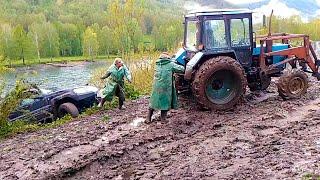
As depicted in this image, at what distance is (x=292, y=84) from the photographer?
1128 cm

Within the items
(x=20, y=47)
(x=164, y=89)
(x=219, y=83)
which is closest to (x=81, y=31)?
(x=20, y=47)

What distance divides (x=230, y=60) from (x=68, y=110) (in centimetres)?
505

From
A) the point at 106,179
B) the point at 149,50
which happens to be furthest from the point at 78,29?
the point at 106,179

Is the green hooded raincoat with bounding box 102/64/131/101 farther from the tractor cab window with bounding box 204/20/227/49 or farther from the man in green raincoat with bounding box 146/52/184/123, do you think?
the tractor cab window with bounding box 204/20/227/49

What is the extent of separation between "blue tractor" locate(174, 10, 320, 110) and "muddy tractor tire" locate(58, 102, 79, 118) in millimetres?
3322

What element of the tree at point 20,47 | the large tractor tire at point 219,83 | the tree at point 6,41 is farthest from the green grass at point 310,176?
the tree at point 20,47

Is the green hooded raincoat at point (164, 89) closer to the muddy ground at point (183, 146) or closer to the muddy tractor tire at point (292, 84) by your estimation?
the muddy ground at point (183, 146)

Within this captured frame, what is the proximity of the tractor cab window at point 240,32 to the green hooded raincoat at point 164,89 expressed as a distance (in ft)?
5.89

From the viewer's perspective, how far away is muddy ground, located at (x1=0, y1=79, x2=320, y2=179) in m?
6.85

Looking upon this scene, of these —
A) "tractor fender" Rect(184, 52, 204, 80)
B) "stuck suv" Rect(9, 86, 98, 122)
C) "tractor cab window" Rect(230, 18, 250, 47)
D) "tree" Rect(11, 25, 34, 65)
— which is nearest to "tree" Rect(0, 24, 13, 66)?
"tree" Rect(11, 25, 34, 65)

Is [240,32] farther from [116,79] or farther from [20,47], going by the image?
[20,47]

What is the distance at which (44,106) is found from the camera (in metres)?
13.0

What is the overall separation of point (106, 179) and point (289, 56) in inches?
261

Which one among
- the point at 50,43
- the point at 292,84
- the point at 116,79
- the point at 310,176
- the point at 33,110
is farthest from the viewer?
the point at 50,43
